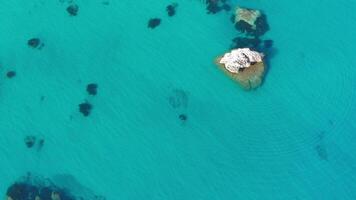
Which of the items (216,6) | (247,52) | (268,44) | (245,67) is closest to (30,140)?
(245,67)

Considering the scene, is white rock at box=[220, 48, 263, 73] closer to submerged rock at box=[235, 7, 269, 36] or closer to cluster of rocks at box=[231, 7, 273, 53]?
cluster of rocks at box=[231, 7, 273, 53]

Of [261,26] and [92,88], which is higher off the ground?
[261,26]

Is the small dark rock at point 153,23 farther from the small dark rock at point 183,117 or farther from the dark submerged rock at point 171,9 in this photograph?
the small dark rock at point 183,117

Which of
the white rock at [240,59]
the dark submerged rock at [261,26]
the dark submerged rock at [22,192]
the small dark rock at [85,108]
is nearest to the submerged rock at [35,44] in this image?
the small dark rock at [85,108]

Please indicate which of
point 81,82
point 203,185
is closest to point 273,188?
point 203,185

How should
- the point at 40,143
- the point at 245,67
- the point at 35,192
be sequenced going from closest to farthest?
the point at 35,192, the point at 40,143, the point at 245,67

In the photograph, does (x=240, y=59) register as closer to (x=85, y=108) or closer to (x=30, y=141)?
(x=85, y=108)

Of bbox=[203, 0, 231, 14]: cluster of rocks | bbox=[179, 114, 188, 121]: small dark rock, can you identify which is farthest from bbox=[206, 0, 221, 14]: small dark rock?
bbox=[179, 114, 188, 121]: small dark rock
